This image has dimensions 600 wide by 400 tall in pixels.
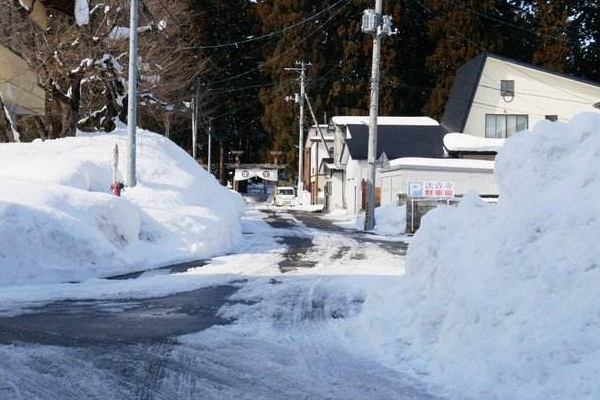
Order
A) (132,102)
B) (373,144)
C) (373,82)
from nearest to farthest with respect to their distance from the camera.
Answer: (132,102), (373,144), (373,82)

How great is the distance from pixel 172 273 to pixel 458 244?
→ 233 inches

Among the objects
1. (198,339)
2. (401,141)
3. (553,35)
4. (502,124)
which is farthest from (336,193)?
(198,339)

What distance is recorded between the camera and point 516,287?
5.53 m

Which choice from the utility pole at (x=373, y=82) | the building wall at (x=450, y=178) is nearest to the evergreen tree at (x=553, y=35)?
the building wall at (x=450, y=178)

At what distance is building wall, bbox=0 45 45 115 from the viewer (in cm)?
2242

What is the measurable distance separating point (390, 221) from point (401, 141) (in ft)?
45.1

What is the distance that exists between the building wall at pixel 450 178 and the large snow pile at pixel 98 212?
9282 mm

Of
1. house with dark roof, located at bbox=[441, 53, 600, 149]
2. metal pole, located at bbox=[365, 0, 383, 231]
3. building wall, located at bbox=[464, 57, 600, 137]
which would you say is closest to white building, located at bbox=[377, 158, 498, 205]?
metal pole, located at bbox=[365, 0, 383, 231]

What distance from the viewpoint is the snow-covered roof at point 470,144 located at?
1331 inches

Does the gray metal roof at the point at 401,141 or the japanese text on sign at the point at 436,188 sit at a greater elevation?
the gray metal roof at the point at 401,141

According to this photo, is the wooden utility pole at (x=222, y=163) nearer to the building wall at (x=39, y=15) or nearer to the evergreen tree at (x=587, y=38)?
the evergreen tree at (x=587, y=38)

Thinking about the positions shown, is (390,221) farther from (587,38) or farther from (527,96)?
(587,38)

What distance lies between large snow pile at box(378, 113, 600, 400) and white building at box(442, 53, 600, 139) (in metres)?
30.1

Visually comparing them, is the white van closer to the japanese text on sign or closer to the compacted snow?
the japanese text on sign
